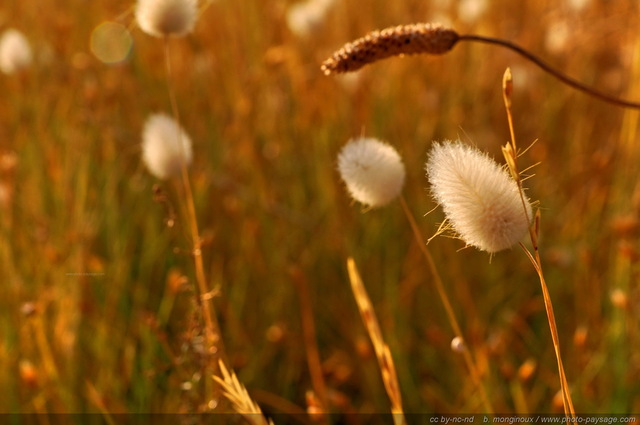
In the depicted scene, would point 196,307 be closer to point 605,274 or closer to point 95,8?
point 605,274

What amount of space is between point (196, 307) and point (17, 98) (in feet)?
5.44

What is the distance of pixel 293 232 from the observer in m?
1.96

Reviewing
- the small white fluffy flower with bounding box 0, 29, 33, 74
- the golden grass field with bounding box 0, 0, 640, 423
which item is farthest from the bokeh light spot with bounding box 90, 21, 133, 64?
the small white fluffy flower with bounding box 0, 29, 33, 74

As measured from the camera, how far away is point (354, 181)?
905mm

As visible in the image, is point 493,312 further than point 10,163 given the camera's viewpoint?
Yes

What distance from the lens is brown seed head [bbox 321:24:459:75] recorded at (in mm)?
815

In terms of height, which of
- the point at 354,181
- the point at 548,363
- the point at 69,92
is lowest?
the point at 548,363

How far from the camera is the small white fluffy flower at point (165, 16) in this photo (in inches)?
41.0

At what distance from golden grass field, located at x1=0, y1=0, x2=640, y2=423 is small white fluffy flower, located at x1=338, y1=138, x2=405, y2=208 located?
0.97 ft

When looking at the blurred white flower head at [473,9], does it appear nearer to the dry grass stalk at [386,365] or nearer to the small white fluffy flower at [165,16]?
the small white fluffy flower at [165,16]

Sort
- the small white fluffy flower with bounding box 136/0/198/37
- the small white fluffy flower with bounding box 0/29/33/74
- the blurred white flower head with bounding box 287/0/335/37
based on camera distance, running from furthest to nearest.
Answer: the blurred white flower head with bounding box 287/0/335/37
the small white fluffy flower with bounding box 0/29/33/74
the small white fluffy flower with bounding box 136/0/198/37

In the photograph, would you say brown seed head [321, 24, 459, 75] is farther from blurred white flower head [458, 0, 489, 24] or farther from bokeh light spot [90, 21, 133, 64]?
bokeh light spot [90, 21, 133, 64]

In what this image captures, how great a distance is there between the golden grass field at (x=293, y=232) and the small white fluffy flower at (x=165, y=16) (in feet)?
0.86

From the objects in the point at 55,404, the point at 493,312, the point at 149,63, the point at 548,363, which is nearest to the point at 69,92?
the point at 149,63
